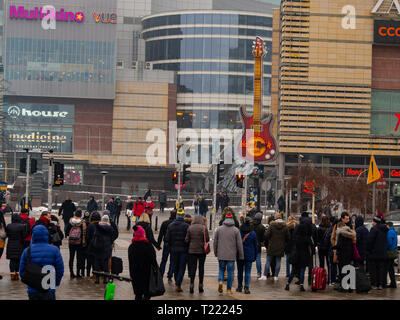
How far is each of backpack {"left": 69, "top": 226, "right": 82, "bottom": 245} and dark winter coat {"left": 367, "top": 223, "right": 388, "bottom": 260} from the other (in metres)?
6.92

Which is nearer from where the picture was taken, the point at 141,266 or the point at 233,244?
the point at 141,266

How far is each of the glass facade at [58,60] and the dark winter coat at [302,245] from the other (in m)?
95.7

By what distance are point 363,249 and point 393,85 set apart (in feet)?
216

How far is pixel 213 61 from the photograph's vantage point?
4884 inches

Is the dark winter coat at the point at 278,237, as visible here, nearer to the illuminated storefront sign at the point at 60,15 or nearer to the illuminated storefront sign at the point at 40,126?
the illuminated storefront sign at the point at 40,126

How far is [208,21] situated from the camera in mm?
123562

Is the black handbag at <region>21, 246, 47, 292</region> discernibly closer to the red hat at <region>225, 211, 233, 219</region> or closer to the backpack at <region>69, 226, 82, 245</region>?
the red hat at <region>225, 211, 233, 219</region>

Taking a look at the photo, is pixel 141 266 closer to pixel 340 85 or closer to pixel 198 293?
pixel 198 293

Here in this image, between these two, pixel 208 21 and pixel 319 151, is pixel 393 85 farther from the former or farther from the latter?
pixel 208 21

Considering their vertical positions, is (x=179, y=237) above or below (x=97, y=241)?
above

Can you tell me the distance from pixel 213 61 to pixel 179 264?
107m

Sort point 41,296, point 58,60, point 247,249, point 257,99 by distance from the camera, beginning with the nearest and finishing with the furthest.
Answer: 1. point 41,296
2. point 247,249
3. point 257,99
4. point 58,60

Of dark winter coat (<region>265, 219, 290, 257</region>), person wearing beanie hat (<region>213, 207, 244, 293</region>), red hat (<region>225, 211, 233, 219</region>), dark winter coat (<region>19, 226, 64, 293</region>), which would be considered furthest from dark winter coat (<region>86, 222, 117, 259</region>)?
dark winter coat (<region>19, 226, 64, 293</region>)

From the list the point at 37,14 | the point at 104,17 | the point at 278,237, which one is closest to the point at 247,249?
the point at 278,237
